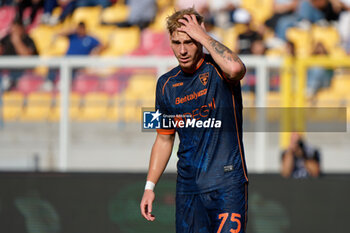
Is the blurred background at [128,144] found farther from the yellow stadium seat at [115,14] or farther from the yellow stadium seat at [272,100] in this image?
the yellow stadium seat at [115,14]

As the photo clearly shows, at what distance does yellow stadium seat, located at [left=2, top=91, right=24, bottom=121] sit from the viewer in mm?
7234

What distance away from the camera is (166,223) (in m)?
7.15

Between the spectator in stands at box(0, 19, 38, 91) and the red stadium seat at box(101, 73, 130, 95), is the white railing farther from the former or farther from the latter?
the spectator in stands at box(0, 19, 38, 91)

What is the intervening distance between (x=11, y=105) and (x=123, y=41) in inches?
204

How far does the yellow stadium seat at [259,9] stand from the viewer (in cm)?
1242

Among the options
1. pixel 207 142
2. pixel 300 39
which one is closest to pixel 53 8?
pixel 300 39

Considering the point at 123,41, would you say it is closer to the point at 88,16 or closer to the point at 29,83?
the point at 88,16

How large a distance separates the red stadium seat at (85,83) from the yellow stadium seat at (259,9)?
580cm

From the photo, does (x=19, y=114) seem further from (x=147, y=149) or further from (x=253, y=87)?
(x=253, y=87)

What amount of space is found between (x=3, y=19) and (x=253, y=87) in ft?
22.4

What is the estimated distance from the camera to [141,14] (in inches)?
502

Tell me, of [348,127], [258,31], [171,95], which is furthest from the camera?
[258,31]

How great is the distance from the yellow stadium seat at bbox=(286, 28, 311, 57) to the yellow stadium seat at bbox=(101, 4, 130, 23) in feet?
11.5

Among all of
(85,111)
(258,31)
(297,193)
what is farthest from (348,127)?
(258,31)
